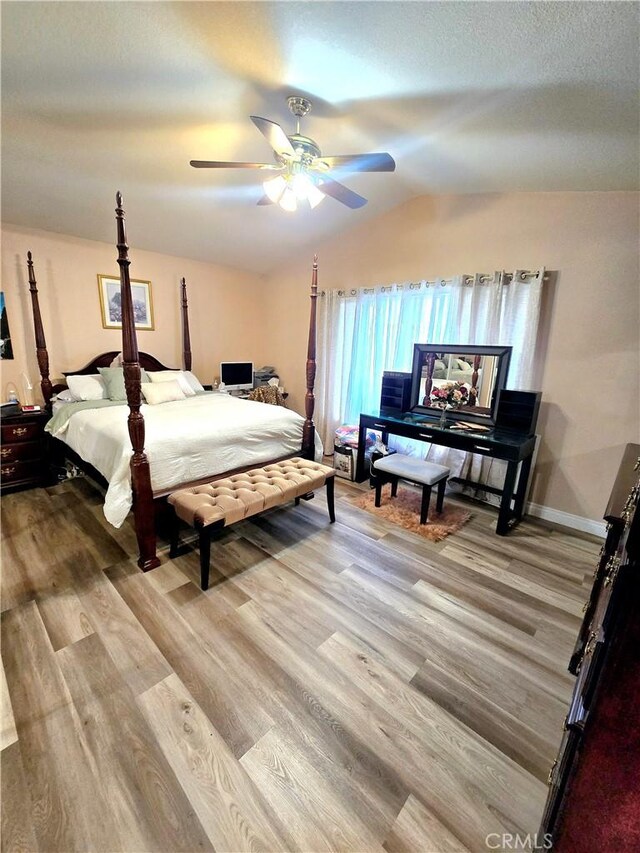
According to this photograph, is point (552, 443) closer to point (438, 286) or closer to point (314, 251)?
point (438, 286)

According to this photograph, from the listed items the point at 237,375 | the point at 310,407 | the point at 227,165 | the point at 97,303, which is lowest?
the point at 310,407

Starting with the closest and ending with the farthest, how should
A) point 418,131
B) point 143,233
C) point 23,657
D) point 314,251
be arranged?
1. point 23,657
2. point 418,131
3. point 143,233
4. point 314,251

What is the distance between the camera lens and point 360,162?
1.92m

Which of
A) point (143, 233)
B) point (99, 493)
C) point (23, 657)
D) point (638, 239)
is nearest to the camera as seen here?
point (23, 657)

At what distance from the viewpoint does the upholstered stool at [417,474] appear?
273 centimetres

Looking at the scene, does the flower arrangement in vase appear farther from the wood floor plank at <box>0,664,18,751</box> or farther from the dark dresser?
the wood floor plank at <box>0,664,18,751</box>

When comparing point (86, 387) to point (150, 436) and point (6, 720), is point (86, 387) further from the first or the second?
point (6, 720)

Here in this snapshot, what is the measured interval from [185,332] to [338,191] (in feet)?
9.26

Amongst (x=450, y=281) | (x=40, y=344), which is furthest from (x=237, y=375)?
(x=450, y=281)

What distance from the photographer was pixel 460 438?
110 inches

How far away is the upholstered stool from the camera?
2.73 metres

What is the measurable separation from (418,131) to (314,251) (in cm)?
237

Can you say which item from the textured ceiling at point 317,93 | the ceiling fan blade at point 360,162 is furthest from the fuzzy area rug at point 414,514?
the textured ceiling at point 317,93

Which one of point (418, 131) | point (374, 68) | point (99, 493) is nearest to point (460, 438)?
point (418, 131)
